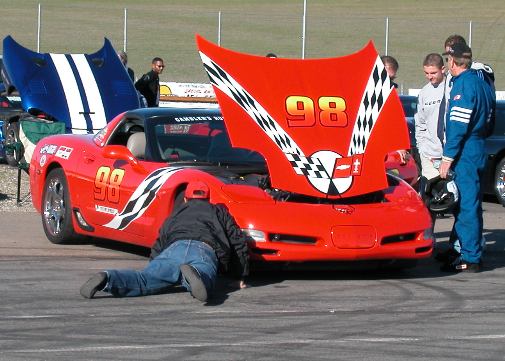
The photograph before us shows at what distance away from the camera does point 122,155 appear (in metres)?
9.81

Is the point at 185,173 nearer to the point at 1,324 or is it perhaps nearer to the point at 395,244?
the point at 395,244

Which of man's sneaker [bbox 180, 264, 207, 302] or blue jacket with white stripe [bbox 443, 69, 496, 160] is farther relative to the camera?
blue jacket with white stripe [bbox 443, 69, 496, 160]

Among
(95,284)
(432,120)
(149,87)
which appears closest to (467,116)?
(432,120)

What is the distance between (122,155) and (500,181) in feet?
23.2

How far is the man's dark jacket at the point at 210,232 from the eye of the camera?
8.27 m

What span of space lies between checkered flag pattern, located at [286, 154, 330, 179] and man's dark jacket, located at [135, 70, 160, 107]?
9.01m

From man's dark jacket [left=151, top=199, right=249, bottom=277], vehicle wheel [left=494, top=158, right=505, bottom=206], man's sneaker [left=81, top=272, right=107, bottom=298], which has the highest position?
man's dark jacket [left=151, top=199, right=249, bottom=277]

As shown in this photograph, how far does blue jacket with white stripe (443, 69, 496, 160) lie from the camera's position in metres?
9.44

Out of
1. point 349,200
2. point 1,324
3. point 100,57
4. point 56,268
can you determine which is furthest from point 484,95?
point 100,57

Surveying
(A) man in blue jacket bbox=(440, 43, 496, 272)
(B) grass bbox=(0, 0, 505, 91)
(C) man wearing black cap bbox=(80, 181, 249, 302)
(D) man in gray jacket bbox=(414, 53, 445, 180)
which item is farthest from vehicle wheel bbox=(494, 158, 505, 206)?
(B) grass bbox=(0, 0, 505, 91)

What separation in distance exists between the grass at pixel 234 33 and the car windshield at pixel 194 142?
27081 millimetres

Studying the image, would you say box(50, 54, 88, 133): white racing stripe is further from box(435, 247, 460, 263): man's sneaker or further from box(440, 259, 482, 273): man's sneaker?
box(440, 259, 482, 273): man's sneaker

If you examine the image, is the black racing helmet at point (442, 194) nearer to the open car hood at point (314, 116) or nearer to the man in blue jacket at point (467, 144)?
the man in blue jacket at point (467, 144)

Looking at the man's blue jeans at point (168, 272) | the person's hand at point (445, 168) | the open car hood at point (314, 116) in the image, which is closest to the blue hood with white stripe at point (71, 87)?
the open car hood at point (314, 116)
